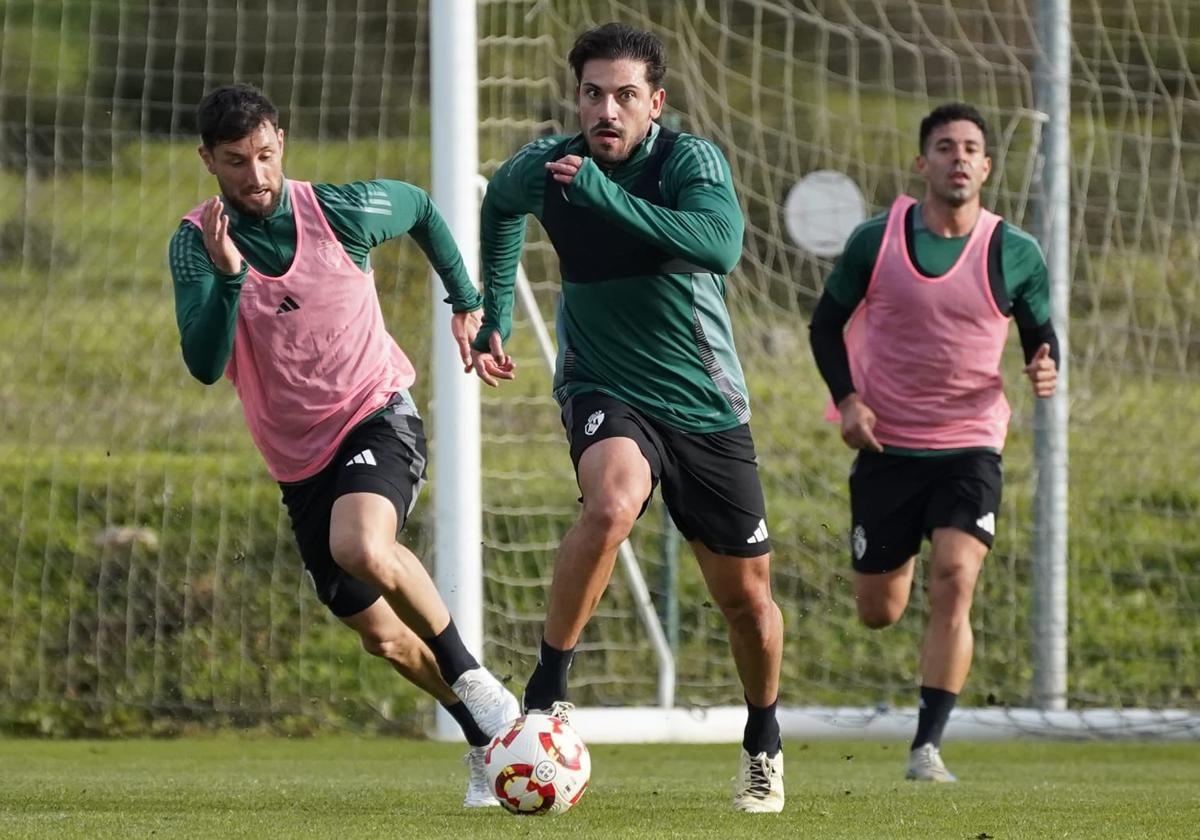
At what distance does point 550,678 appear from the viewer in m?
5.52

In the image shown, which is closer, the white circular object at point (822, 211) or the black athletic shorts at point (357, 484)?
the black athletic shorts at point (357, 484)

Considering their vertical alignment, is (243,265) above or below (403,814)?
above

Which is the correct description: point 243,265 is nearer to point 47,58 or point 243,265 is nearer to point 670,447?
point 670,447

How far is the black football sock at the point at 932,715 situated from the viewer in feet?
24.8

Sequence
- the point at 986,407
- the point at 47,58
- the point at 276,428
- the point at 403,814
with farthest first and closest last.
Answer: the point at 47,58, the point at 986,407, the point at 276,428, the point at 403,814

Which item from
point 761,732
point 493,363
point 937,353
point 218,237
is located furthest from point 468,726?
point 937,353

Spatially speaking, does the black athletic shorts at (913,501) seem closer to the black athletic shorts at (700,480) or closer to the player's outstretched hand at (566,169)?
the black athletic shorts at (700,480)

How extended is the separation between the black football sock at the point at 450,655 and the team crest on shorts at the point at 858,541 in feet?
7.70

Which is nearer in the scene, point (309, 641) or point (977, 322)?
point (977, 322)

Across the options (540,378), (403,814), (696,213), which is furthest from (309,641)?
(696,213)

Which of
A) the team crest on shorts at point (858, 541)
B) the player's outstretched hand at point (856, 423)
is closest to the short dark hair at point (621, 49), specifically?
the player's outstretched hand at point (856, 423)

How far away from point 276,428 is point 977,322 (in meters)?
2.89

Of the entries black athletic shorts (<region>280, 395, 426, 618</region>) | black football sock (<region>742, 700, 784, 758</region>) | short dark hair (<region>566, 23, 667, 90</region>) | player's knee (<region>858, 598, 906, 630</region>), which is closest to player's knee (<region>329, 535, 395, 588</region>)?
black athletic shorts (<region>280, 395, 426, 618</region>)

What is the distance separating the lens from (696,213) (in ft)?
18.0
